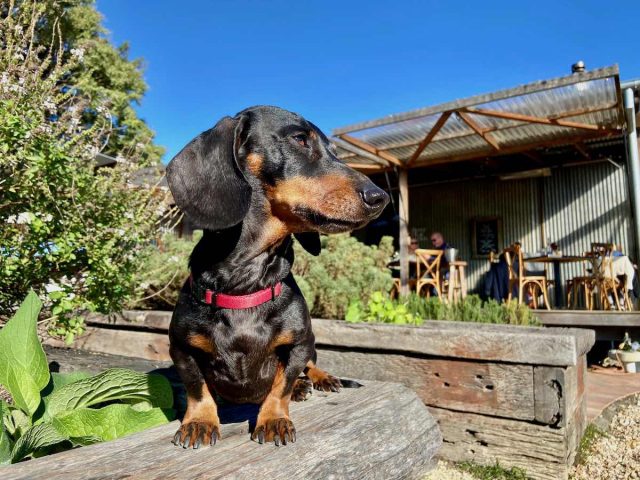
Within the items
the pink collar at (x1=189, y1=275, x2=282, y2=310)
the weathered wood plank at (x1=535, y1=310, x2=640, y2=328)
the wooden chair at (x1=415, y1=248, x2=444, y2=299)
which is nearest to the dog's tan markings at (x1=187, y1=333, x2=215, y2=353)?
the pink collar at (x1=189, y1=275, x2=282, y2=310)

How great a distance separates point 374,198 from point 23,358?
1337 mm

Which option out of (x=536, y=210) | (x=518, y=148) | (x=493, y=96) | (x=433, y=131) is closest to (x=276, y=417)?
(x=493, y=96)

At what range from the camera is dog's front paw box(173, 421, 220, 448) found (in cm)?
147

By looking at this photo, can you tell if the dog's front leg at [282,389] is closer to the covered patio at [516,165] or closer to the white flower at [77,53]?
the white flower at [77,53]

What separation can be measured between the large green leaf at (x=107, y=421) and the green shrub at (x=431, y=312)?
2.26 metres

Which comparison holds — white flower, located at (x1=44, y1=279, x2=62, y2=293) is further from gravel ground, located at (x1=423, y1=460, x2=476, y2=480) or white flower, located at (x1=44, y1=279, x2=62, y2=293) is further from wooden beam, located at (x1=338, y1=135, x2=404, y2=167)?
wooden beam, located at (x1=338, y1=135, x2=404, y2=167)

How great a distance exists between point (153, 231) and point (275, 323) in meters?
1.69

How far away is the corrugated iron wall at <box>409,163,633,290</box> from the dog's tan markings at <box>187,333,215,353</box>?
10519 mm

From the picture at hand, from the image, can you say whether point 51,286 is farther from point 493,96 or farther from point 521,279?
point 521,279

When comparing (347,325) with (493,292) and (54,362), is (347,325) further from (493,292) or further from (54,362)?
(493,292)

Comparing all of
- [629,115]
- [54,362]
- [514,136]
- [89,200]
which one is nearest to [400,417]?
[89,200]

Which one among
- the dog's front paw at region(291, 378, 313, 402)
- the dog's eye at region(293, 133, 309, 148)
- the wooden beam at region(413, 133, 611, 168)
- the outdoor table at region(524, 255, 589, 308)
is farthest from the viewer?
the outdoor table at region(524, 255, 589, 308)

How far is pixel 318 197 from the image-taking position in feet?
5.08

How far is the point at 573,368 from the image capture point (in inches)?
103
